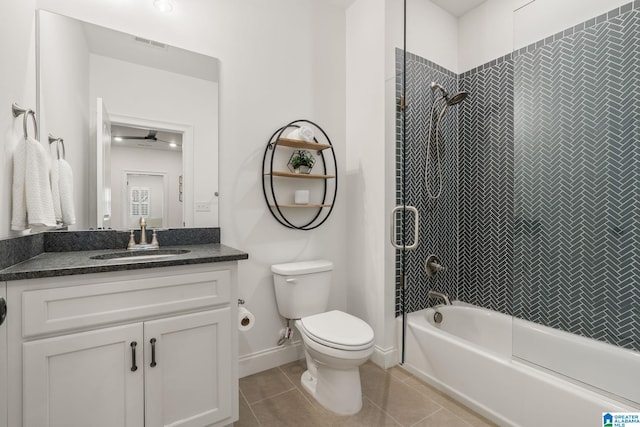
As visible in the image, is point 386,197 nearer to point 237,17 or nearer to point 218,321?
point 218,321

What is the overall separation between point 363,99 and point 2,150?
1989 mm

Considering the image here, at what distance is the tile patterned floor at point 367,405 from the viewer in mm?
1509

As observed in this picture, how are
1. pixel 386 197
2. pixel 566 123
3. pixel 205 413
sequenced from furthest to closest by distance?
pixel 386 197, pixel 566 123, pixel 205 413

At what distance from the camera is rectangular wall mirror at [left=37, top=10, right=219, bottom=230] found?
148cm

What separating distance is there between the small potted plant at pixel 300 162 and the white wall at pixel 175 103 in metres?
0.53

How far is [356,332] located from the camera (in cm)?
160

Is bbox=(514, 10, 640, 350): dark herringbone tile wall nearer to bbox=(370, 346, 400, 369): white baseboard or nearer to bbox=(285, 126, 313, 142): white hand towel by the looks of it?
bbox=(370, 346, 400, 369): white baseboard

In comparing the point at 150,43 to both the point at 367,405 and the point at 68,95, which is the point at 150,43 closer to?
the point at 68,95

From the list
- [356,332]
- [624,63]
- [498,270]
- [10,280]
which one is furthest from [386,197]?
[10,280]

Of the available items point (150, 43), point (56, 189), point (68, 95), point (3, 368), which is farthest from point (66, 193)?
point (150, 43)

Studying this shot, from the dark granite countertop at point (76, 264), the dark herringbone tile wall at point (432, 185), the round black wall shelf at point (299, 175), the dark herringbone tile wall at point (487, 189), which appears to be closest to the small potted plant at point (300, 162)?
the round black wall shelf at point (299, 175)

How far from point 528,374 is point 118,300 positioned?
1.85 m

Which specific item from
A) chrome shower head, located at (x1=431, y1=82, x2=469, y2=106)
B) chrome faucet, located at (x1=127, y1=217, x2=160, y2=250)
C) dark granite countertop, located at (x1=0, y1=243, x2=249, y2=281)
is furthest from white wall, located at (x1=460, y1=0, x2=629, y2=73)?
chrome faucet, located at (x1=127, y1=217, x2=160, y2=250)

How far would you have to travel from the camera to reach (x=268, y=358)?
6.64 feet
